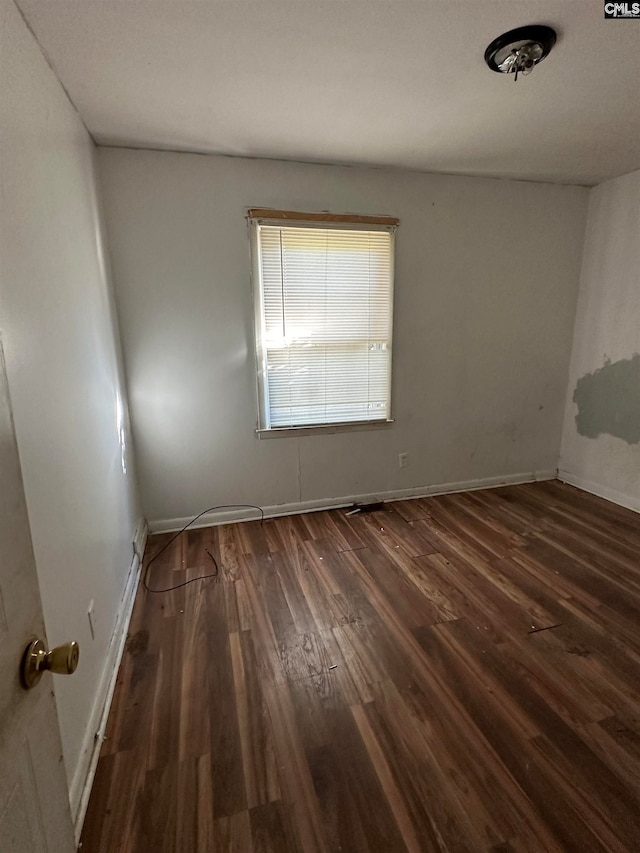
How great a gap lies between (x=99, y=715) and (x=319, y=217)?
289 cm

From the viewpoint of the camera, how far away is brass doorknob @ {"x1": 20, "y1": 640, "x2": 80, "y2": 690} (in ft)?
1.91

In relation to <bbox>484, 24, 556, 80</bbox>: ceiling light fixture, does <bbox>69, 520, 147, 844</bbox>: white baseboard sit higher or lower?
lower

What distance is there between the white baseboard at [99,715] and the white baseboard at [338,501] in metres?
0.66

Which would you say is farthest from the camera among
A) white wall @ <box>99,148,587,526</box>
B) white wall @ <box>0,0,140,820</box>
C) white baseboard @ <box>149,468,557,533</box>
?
white baseboard @ <box>149,468,557,533</box>

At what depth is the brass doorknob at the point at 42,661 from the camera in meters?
0.58

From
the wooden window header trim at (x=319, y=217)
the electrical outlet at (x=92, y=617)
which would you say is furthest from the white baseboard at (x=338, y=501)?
the wooden window header trim at (x=319, y=217)

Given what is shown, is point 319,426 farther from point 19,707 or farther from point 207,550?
point 19,707

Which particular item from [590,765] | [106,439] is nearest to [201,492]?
[106,439]

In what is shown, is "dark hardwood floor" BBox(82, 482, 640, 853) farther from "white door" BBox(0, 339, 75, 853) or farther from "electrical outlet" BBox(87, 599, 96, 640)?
"white door" BBox(0, 339, 75, 853)

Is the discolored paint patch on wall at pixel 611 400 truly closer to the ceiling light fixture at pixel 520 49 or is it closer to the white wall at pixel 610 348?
the white wall at pixel 610 348

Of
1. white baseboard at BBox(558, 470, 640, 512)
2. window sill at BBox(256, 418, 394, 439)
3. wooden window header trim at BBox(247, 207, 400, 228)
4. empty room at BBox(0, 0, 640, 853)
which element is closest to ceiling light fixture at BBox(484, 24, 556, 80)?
empty room at BBox(0, 0, 640, 853)

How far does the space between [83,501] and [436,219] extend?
2941 mm

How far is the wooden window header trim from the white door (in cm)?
237

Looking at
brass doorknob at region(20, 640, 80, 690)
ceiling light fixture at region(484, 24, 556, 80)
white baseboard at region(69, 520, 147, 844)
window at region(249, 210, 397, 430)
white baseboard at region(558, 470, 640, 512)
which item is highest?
ceiling light fixture at region(484, 24, 556, 80)
